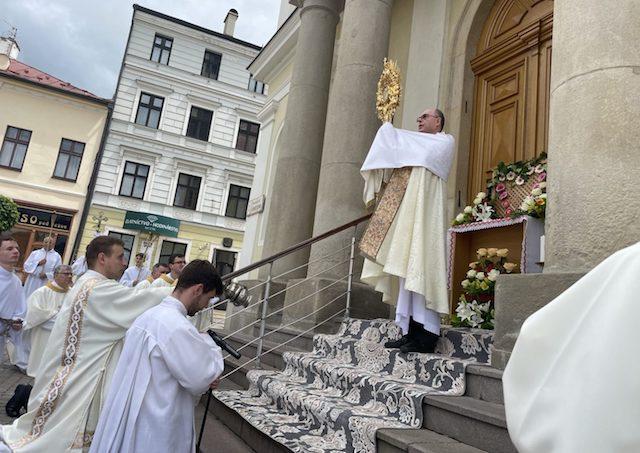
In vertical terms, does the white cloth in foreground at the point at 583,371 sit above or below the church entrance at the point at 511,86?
below

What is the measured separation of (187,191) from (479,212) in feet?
77.5

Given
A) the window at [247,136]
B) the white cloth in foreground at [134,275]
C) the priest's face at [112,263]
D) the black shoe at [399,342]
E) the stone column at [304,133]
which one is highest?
the window at [247,136]

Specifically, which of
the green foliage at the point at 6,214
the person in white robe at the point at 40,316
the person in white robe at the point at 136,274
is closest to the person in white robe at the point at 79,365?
the person in white robe at the point at 40,316

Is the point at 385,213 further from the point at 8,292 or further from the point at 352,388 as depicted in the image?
the point at 8,292

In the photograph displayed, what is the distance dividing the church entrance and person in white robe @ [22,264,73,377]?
226 inches

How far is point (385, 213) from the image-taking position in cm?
444

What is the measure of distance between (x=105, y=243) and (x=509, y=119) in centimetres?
530

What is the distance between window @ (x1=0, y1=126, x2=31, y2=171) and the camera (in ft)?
81.4

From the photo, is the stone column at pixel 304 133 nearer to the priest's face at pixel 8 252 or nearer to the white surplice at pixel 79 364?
the priest's face at pixel 8 252

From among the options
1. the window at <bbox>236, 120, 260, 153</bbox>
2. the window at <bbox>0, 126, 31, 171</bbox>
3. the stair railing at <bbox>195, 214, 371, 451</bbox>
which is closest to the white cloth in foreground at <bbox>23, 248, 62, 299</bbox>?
the stair railing at <bbox>195, 214, 371, 451</bbox>

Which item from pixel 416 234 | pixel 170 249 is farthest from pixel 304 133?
pixel 170 249

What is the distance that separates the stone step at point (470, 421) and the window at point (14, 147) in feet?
91.4

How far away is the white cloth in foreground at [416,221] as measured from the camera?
3.97 metres

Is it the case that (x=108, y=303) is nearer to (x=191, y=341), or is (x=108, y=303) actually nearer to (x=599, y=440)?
(x=191, y=341)
